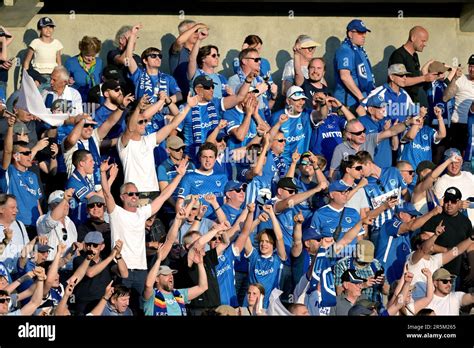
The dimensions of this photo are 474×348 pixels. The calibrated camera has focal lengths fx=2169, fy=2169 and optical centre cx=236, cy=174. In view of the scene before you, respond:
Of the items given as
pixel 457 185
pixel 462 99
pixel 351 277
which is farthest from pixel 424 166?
pixel 351 277

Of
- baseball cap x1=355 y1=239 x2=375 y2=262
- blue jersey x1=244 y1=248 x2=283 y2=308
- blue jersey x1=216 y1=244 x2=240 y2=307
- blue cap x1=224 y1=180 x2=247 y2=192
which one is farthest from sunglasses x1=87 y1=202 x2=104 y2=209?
baseball cap x1=355 y1=239 x2=375 y2=262

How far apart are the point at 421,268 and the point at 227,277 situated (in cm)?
212

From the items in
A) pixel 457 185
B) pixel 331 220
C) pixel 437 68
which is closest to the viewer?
pixel 331 220

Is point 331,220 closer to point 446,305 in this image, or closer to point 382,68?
point 446,305

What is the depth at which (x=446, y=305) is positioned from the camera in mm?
23141

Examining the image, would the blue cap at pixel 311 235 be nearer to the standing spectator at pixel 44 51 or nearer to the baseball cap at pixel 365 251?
the baseball cap at pixel 365 251

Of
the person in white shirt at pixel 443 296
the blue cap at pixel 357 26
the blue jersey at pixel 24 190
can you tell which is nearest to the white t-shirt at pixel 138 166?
the blue jersey at pixel 24 190

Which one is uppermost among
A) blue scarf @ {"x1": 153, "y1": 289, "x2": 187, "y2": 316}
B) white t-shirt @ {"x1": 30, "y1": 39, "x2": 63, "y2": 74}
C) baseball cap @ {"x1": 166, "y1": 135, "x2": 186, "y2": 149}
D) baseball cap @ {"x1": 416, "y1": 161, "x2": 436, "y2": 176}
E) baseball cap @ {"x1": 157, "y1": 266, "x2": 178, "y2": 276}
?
white t-shirt @ {"x1": 30, "y1": 39, "x2": 63, "y2": 74}

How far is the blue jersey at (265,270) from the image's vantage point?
75.6 ft

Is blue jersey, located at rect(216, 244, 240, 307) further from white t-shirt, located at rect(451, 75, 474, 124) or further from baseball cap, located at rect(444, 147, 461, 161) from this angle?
white t-shirt, located at rect(451, 75, 474, 124)

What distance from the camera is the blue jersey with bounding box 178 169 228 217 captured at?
23547 mm

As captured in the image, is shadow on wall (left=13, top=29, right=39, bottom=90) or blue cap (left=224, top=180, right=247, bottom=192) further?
shadow on wall (left=13, top=29, right=39, bottom=90)

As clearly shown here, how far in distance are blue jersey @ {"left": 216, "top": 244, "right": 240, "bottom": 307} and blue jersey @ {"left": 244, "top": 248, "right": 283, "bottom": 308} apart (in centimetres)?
21
